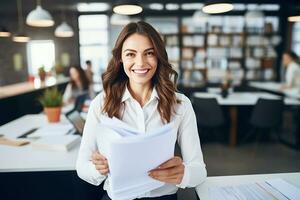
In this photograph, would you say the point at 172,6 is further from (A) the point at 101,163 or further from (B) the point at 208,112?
(A) the point at 101,163

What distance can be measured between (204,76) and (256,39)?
6.07 feet

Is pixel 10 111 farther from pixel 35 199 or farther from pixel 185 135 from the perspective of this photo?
pixel 185 135

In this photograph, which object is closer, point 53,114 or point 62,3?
point 53,114

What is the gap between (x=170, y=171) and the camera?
1253 millimetres

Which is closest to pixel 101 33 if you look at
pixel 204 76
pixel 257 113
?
pixel 204 76

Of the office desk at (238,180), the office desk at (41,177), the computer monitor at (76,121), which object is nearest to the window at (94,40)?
the computer monitor at (76,121)

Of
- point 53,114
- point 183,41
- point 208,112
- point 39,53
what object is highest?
point 183,41

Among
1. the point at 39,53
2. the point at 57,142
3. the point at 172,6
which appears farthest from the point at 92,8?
the point at 57,142

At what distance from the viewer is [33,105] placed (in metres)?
6.25

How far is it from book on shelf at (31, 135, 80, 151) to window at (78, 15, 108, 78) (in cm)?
735

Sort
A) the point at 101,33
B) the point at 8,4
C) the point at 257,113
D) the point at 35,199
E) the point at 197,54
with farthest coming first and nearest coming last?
the point at 101,33
the point at 197,54
the point at 8,4
the point at 257,113
the point at 35,199

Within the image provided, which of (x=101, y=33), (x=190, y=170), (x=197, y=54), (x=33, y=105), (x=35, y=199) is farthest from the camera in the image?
(x=101, y=33)

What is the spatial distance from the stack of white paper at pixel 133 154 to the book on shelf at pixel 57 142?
2.83 ft

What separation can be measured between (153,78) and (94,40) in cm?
841
